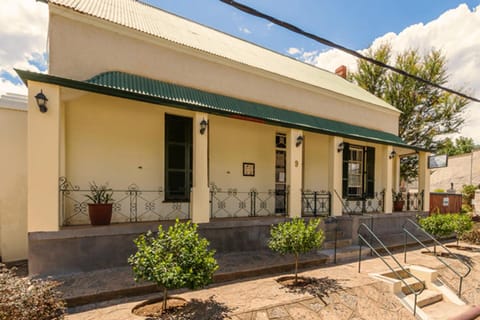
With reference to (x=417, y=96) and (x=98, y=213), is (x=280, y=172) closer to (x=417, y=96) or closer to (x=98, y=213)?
(x=98, y=213)

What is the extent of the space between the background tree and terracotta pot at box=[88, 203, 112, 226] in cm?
1787

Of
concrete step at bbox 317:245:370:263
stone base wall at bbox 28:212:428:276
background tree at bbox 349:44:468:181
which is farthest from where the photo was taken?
background tree at bbox 349:44:468:181

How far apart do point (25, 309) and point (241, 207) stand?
565 cm

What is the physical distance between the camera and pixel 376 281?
5414mm

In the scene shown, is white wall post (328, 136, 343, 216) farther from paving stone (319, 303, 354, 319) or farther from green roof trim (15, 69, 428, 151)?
paving stone (319, 303, 354, 319)

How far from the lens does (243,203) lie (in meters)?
8.12

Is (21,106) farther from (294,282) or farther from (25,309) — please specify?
(294,282)

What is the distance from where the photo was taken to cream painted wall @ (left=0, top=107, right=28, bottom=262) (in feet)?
19.7

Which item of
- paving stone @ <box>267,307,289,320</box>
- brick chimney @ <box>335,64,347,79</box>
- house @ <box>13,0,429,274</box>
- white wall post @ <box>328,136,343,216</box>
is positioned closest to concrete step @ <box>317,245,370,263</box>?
house @ <box>13,0,429,274</box>

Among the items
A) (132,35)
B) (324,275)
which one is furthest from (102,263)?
(132,35)

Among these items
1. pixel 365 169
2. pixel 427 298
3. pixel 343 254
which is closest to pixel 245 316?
pixel 343 254

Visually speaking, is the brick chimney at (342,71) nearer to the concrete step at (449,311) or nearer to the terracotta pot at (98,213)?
the concrete step at (449,311)

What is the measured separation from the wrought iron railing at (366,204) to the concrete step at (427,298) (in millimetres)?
4085

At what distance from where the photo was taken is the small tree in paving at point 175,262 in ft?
11.8
